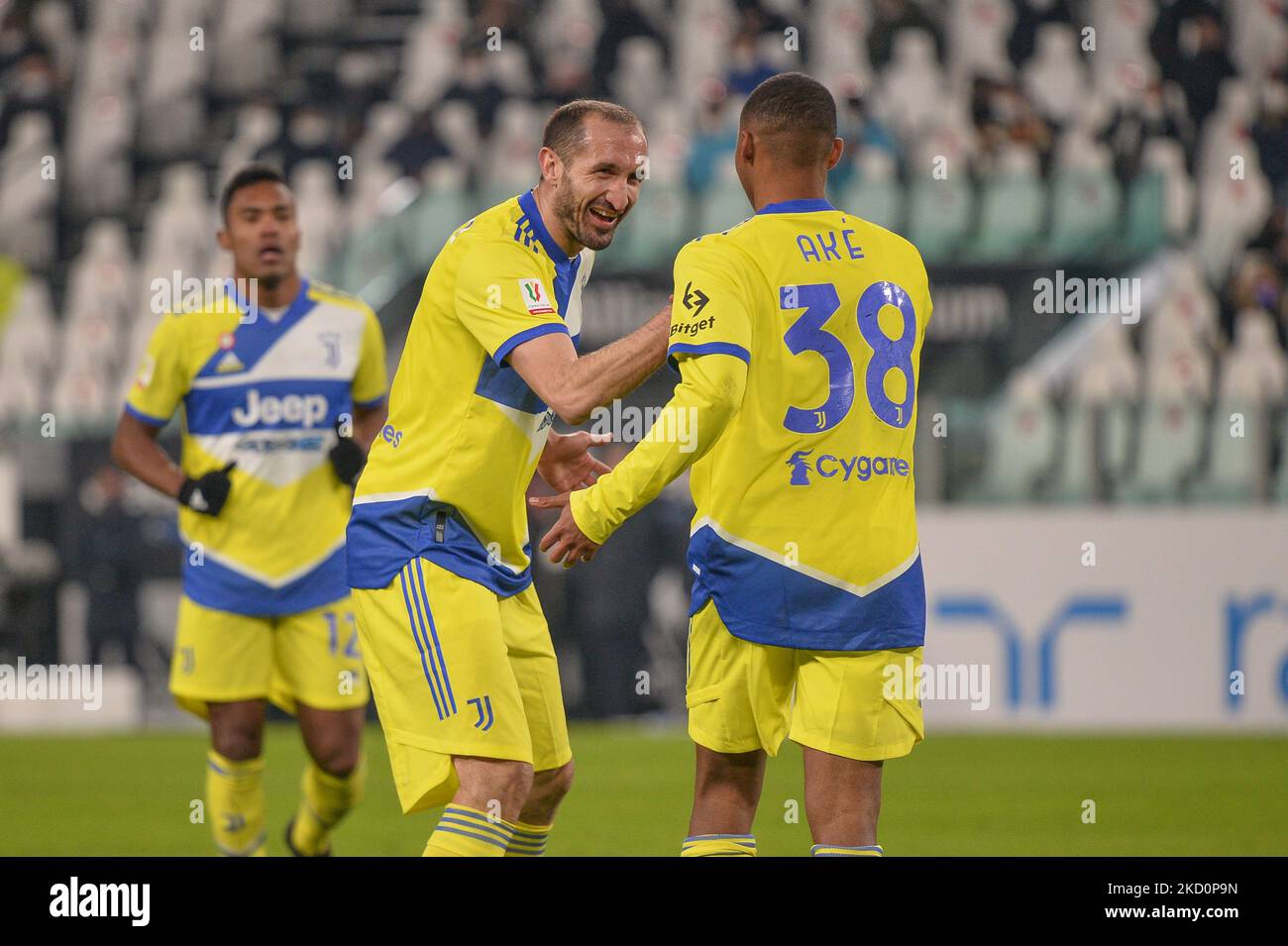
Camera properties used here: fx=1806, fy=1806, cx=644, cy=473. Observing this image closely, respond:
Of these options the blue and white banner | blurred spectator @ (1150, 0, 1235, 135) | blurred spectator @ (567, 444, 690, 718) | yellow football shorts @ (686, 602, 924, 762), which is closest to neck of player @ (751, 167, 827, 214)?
yellow football shorts @ (686, 602, 924, 762)

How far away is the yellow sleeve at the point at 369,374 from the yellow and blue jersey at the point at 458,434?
217 cm

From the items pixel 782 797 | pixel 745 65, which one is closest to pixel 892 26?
pixel 745 65

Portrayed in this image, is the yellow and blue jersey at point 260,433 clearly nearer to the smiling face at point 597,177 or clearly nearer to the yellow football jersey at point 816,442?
the smiling face at point 597,177

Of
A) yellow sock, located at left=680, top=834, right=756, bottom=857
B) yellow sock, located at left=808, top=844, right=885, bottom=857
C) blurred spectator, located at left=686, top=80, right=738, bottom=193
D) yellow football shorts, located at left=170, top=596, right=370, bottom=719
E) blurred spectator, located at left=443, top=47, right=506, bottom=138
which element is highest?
blurred spectator, located at left=443, top=47, right=506, bottom=138

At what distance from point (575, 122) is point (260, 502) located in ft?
8.43

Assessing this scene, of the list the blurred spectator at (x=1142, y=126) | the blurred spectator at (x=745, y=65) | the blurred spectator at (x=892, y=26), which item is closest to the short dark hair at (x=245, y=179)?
the blurred spectator at (x=745, y=65)

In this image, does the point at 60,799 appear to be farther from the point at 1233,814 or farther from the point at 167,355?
the point at 1233,814

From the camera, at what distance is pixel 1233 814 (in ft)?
26.5

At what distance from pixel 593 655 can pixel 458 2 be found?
7.00 metres

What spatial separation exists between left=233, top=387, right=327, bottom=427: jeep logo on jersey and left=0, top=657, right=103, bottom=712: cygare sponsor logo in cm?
607

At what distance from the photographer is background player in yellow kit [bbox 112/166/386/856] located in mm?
6469

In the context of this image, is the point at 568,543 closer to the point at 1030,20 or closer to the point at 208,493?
the point at 208,493
